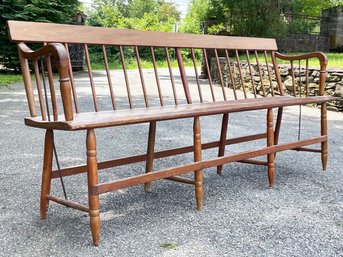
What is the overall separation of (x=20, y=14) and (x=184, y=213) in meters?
12.3

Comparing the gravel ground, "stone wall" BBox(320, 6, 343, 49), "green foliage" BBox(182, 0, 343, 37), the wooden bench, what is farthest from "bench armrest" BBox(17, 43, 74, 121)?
"stone wall" BBox(320, 6, 343, 49)

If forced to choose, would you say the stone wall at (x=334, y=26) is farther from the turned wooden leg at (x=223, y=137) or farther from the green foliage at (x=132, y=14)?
the turned wooden leg at (x=223, y=137)

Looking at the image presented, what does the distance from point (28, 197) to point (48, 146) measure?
642mm

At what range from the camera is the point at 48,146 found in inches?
95.0

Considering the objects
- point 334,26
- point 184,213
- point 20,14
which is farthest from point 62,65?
point 334,26

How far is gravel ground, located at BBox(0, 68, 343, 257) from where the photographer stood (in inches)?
84.2

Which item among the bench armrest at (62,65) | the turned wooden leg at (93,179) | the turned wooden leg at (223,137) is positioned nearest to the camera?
the bench armrest at (62,65)

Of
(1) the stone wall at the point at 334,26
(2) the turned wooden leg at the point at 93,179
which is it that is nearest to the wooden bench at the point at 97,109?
(2) the turned wooden leg at the point at 93,179

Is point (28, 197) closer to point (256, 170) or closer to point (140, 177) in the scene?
point (140, 177)

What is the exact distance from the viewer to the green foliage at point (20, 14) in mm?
13461

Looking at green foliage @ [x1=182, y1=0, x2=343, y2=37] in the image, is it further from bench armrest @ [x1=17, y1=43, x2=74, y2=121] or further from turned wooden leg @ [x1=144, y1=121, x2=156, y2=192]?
bench armrest @ [x1=17, y1=43, x2=74, y2=121]

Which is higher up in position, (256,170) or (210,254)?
(210,254)

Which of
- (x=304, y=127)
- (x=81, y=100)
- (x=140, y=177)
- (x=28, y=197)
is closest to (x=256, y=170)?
(x=140, y=177)

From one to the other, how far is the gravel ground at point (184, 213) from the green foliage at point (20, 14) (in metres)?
10.1
